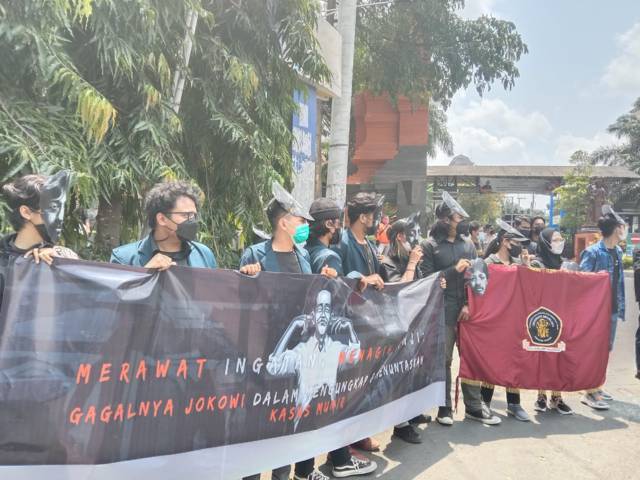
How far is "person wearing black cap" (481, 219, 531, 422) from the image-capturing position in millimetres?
4562

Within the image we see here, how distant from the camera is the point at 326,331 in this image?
3100mm

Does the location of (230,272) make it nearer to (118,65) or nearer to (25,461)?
(25,461)

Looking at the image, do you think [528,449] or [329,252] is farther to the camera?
[528,449]

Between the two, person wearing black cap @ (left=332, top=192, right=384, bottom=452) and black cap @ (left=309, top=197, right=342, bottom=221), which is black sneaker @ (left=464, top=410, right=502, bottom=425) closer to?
person wearing black cap @ (left=332, top=192, right=384, bottom=452)

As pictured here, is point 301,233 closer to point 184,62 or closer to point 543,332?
point 184,62

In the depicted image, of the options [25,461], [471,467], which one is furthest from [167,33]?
[471,467]

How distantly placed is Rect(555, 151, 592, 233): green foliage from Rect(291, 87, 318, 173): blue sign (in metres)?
29.8

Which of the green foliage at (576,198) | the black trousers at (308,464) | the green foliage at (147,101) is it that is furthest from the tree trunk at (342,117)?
the green foliage at (576,198)

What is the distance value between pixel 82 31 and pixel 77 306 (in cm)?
270

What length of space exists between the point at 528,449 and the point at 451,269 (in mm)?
1468

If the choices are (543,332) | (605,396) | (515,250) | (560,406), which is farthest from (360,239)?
(605,396)

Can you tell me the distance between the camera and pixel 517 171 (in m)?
36.3

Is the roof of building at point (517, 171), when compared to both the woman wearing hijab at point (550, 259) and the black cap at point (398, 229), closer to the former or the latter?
the woman wearing hijab at point (550, 259)

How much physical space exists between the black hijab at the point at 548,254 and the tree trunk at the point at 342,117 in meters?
2.48
